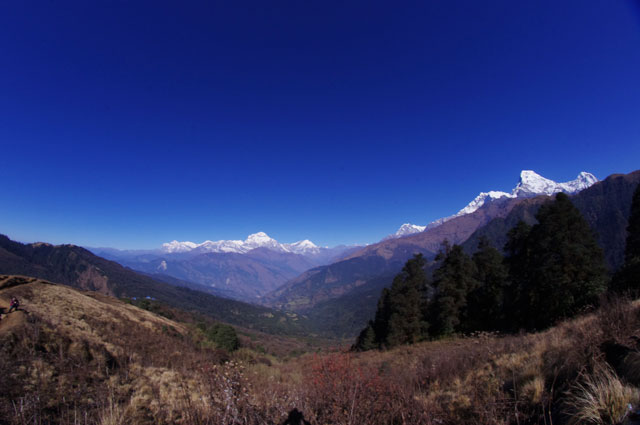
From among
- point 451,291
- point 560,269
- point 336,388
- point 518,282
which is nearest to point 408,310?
point 451,291

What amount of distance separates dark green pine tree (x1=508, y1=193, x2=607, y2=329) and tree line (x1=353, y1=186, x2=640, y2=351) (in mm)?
51

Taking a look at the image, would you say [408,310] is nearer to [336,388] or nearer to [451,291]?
[451,291]

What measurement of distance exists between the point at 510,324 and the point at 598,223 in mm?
258494

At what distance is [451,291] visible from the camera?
1014 inches

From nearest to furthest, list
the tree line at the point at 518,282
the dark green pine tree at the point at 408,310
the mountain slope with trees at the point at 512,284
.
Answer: the tree line at the point at 518,282
the mountain slope with trees at the point at 512,284
the dark green pine tree at the point at 408,310

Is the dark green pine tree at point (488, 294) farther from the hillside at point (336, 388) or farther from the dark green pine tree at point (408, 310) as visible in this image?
the hillside at point (336, 388)

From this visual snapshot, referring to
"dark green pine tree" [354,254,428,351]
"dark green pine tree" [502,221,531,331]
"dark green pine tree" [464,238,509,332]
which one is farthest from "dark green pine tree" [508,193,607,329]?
"dark green pine tree" [354,254,428,351]

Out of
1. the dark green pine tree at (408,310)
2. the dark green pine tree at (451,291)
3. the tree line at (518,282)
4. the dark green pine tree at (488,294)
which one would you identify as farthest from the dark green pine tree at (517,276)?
the dark green pine tree at (408,310)

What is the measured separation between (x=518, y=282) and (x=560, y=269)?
7155 mm

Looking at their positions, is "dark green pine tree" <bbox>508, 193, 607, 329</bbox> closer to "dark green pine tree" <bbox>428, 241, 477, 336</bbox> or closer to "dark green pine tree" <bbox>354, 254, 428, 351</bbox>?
"dark green pine tree" <bbox>428, 241, 477, 336</bbox>

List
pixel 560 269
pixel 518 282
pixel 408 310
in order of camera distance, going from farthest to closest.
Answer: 1. pixel 408 310
2. pixel 518 282
3. pixel 560 269

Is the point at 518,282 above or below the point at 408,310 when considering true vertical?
above

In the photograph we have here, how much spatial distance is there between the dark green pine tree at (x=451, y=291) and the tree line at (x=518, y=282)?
97 mm

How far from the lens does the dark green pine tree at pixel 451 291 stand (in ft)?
81.4
